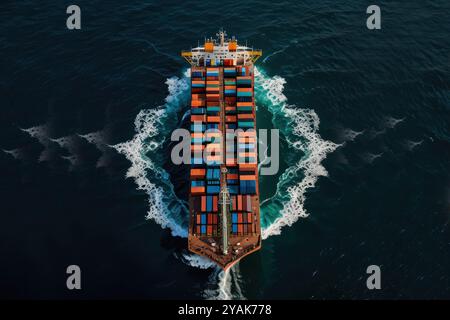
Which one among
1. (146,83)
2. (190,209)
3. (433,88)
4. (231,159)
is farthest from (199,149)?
(433,88)

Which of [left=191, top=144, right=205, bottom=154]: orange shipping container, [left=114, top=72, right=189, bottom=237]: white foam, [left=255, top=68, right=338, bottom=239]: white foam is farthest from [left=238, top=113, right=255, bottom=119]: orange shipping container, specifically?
[left=114, top=72, right=189, bottom=237]: white foam

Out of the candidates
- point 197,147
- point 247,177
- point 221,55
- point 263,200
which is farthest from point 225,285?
point 221,55

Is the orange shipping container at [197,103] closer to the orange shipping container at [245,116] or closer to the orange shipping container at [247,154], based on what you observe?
the orange shipping container at [245,116]

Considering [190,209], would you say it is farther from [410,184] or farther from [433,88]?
[433,88]

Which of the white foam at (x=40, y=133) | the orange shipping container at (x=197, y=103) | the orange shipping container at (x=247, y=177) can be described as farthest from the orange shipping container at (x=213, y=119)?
the white foam at (x=40, y=133)

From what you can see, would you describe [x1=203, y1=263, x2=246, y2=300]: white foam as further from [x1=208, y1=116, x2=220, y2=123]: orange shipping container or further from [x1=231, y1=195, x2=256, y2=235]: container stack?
[x1=208, y1=116, x2=220, y2=123]: orange shipping container
